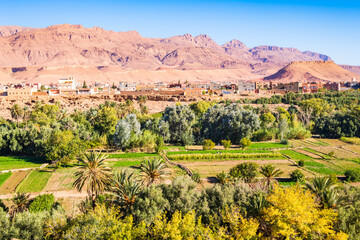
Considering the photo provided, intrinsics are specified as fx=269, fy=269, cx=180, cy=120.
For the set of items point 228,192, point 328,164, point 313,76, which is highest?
point 313,76

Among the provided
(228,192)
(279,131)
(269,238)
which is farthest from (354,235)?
(279,131)

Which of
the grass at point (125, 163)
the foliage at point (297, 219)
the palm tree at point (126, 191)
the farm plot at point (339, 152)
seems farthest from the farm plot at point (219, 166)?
the foliage at point (297, 219)

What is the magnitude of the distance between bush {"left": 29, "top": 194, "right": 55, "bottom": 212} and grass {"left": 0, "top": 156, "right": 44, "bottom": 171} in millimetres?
11656

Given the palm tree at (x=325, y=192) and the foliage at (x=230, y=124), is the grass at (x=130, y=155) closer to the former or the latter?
the foliage at (x=230, y=124)

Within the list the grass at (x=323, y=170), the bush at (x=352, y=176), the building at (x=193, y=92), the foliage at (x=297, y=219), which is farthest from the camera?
the building at (x=193, y=92)

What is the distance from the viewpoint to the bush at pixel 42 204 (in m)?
18.4

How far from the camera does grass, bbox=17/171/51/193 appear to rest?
76.8 ft

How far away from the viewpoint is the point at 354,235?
14.0 meters

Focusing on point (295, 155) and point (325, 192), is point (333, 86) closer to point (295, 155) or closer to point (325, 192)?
point (295, 155)

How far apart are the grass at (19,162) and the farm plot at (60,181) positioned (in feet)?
13.8

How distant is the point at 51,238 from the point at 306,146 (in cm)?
3535

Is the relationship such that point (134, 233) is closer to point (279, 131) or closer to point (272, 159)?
point (272, 159)

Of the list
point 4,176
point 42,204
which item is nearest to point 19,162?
point 4,176

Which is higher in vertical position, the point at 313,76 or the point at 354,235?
the point at 313,76
